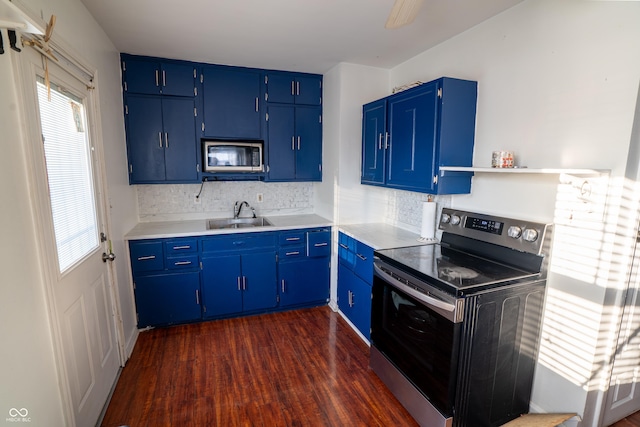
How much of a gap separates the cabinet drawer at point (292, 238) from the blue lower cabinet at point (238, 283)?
0.51 ft

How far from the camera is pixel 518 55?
1.94 metres

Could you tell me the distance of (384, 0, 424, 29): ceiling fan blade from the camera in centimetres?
124

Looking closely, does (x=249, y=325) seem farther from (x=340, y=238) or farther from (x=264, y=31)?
(x=264, y=31)

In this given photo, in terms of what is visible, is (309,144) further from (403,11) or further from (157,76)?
(403,11)

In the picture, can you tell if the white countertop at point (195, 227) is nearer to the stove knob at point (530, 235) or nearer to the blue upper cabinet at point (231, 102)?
the blue upper cabinet at point (231, 102)

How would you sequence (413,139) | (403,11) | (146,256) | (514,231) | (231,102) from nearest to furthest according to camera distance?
(403,11), (514,231), (413,139), (146,256), (231,102)

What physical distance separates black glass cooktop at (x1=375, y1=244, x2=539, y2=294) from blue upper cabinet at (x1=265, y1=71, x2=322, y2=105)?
2.03 meters

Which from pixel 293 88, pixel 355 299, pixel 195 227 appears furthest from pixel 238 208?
pixel 355 299

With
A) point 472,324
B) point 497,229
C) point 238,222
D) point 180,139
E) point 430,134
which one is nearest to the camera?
point 472,324

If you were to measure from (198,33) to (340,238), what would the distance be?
6.97ft

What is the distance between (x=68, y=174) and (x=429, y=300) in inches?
82.3

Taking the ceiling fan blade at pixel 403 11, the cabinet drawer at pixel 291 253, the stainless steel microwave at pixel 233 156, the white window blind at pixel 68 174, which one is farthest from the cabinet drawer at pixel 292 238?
the ceiling fan blade at pixel 403 11

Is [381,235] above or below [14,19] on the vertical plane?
below

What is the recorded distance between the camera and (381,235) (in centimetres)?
283
